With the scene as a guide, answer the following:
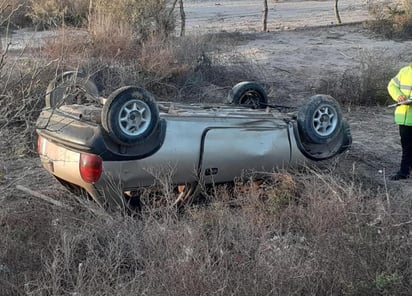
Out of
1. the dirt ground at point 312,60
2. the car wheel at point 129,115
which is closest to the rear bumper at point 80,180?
the car wheel at point 129,115

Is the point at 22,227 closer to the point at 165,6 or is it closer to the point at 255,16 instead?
the point at 165,6

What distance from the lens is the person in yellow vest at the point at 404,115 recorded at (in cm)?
775

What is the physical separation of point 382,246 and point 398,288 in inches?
16.1

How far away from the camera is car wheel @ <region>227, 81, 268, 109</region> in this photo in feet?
25.2

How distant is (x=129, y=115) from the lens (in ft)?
18.4

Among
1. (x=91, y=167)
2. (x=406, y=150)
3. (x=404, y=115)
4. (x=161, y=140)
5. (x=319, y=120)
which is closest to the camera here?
(x=91, y=167)

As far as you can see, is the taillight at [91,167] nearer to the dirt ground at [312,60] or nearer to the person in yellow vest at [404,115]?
the dirt ground at [312,60]

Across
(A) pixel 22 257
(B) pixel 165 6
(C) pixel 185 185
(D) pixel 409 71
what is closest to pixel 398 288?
(C) pixel 185 185

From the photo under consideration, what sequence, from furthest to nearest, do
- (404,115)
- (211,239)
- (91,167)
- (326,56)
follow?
(326,56) → (404,115) → (91,167) → (211,239)

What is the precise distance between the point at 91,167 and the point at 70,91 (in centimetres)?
100

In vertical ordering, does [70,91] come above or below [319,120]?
above

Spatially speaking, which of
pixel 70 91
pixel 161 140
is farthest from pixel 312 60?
pixel 161 140

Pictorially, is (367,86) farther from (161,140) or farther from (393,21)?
(393,21)

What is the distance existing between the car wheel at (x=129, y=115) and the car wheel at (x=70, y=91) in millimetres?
556
